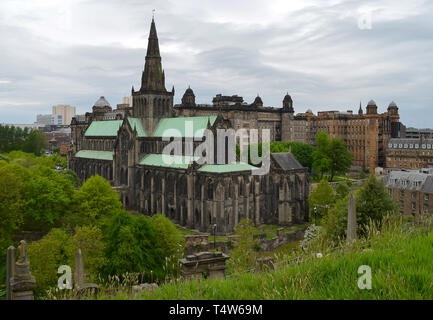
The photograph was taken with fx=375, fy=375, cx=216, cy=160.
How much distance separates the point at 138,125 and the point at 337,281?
230ft

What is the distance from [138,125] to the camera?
76688 millimetres

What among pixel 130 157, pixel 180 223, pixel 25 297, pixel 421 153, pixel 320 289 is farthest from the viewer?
pixel 421 153

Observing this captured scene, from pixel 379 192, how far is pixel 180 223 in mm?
34056

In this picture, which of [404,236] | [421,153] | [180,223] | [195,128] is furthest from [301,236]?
[421,153]

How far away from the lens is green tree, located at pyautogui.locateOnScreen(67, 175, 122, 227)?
167 ft

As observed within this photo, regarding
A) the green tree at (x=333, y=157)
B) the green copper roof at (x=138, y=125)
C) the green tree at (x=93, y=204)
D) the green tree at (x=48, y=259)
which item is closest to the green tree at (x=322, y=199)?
the green tree at (x=93, y=204)

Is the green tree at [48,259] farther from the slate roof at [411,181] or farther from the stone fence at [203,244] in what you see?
the slate roof at [411,181]

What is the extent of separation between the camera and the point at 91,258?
35188 mm

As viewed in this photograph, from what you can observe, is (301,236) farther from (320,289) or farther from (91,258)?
(320,289)

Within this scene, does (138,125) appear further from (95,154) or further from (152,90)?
(95,154)

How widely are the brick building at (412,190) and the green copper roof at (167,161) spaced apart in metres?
36.2

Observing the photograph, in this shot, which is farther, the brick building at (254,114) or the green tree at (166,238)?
the brick building at (254,114)

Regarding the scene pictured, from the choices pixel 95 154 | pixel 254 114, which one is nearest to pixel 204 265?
pixel 95 154

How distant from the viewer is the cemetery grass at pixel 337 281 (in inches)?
356
